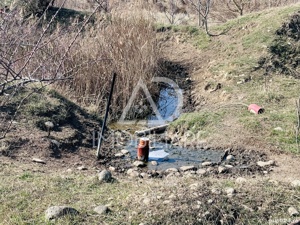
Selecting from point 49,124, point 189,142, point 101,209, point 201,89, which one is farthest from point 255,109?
point 101,209

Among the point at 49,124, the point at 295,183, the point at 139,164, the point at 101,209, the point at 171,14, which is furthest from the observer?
the point at 171,14

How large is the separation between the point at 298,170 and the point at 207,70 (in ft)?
13.4

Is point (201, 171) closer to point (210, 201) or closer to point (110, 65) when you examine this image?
point (210, 201)

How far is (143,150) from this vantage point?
510 centimetres

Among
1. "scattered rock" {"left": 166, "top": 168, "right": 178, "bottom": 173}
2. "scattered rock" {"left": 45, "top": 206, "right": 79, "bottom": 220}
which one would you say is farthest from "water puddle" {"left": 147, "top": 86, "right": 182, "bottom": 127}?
"scattered rock" {"left": 45, "top": 206, "right": 79, "bottom": 220}

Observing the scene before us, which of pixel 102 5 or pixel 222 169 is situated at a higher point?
pixel 102 5

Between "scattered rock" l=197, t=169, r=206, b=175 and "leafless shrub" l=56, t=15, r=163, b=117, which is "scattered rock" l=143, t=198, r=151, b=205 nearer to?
"scattered rock" l=197, t=169, r=206, b=175

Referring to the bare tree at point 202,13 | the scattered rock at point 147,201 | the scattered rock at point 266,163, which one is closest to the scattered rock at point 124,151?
the scattered rock at point 266,163

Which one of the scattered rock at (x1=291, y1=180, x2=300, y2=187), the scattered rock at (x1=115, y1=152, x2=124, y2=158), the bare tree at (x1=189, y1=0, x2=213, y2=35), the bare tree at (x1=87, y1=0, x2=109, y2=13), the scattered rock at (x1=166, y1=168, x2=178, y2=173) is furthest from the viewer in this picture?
the bare tree at (x1=189, y1=0, x2=213, y2=35)

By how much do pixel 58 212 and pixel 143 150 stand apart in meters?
2.01

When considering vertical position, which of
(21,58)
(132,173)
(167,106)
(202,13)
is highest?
(202,13)

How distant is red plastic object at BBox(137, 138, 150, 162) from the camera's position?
16.6 ft

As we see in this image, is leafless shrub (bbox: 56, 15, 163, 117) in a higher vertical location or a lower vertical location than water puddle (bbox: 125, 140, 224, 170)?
higher

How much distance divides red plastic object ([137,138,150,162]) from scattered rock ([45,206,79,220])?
1903 mm
